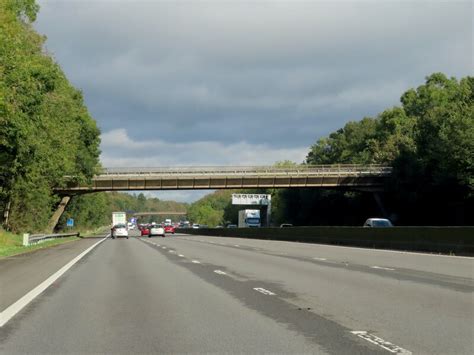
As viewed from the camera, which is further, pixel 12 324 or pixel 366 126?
pixel 366 126

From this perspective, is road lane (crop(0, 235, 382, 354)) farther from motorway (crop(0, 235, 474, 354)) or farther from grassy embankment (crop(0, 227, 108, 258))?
grassy embankment (crop(0, 227, 108, 258))

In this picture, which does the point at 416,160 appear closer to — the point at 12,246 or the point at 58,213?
the point at 58,213

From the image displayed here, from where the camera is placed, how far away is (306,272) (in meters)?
17.2

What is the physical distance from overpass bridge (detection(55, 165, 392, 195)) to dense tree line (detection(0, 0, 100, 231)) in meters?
4.12

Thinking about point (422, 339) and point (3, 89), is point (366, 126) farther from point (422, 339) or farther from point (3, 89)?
point (422, 339)

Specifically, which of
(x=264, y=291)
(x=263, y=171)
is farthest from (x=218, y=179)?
(x=264, y=291)

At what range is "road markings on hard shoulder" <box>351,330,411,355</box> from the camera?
6789mm

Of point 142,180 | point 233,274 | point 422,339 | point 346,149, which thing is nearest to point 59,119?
point 142,180

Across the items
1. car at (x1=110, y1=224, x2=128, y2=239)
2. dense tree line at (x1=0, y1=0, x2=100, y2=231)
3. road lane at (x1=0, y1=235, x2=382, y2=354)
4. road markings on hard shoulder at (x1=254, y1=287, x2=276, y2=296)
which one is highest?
dense tree line at (x1=0, y1=0, x2=100, y2=231)

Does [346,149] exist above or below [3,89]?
above

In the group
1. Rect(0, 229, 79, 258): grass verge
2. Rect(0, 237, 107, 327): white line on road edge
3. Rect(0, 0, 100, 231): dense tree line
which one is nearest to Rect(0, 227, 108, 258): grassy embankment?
Rect(0, 229, 79, 258): grass verge

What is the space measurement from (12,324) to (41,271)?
33.6ft

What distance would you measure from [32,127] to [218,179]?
41.5 metres

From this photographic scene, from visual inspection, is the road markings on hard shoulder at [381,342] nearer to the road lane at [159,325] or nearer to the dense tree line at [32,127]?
the road lane at [159,325]
